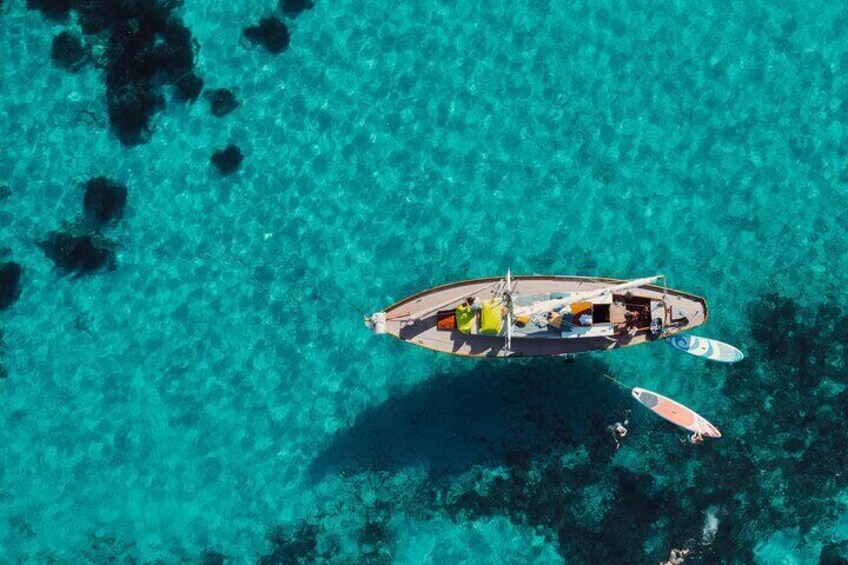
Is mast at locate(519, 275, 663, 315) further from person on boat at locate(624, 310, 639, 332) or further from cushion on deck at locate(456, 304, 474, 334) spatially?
cushion on deck at locate(456, 304, 474, 334)

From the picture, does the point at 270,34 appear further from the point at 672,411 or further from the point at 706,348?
the point at 672,411

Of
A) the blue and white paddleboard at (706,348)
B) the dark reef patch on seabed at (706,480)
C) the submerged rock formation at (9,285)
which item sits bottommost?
the dark reef patch on seabed at (706,480)

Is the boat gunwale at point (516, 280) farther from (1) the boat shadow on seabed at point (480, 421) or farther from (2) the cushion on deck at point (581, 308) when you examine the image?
(1) the boat shadow on seabed at point (480, 421)

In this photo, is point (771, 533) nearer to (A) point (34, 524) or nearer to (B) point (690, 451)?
(B) point (690, 451)

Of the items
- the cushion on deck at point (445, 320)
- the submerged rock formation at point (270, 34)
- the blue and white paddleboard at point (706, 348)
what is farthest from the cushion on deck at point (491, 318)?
the submerged rock formation at point (270, 34)

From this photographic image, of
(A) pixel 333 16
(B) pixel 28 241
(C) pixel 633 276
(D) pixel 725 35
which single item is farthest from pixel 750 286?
(B) pixel 28 241

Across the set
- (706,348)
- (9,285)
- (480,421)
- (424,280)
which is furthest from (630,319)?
(9,285)

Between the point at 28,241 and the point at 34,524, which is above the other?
the point at 28,241
